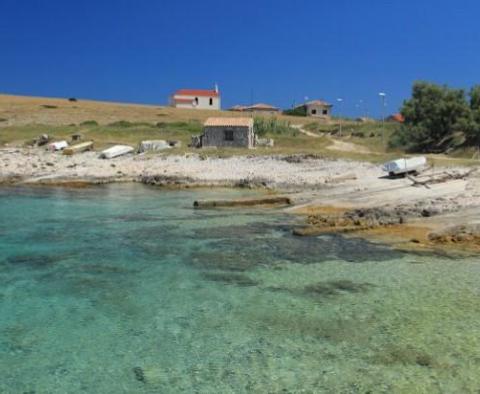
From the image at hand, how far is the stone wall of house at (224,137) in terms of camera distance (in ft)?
151

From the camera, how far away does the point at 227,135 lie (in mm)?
46250

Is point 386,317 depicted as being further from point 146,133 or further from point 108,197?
point 146,133

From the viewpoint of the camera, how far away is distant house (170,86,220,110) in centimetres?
11169

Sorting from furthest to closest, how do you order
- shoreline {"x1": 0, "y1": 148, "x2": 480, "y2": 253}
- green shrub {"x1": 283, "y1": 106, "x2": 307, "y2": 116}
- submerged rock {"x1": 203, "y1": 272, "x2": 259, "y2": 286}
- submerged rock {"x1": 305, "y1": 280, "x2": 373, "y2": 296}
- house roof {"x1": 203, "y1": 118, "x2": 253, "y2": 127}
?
green shrub {"x1": 283, "y1": 106, "x2": 307, "y2": 116}, house roof {"x1": 203, "y1": 118, "x2": 253, "y2": 127}, shoreline {"x1": 0, "y1": 148, "x2": 480, "y2": 253}, submerged rock {"x1": 203, "y1": 272, "x2": 259, "y2": 286}, submerged rock {"x1": 305, "y1": 280, "x2": 373, "y2": 296}

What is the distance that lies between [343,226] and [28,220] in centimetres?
1162

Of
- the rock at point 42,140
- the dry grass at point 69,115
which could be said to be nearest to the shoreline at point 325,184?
the rock at point 42,140

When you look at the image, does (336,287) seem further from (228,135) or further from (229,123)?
(229,123)

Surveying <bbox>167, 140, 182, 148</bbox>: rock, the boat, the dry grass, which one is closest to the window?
<bbox>167, 140, 182, 148</bbox>: rock

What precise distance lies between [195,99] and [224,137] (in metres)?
68.1

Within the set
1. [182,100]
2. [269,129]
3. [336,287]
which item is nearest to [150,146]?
[269,129]

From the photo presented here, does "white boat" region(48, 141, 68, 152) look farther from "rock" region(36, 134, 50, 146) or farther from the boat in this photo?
"rock" region(36, 134, 50, 146)

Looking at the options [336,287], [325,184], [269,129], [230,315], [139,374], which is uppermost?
[269,129]

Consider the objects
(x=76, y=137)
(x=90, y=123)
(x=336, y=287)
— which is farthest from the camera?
(x=90, y=123)

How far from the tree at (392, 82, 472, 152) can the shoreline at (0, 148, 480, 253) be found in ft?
53.5
